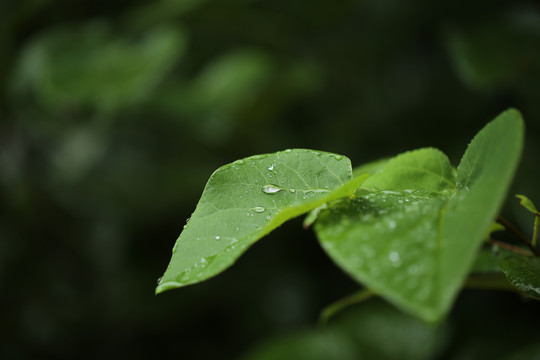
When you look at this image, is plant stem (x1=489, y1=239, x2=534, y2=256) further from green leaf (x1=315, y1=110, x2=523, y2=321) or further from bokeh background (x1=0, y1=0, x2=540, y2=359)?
bokeh background (x1=0, y1=0, x2=540, y2=359)

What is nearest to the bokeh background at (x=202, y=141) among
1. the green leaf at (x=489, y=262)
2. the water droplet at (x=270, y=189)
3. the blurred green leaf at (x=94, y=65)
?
the blurred green leaf at (x=94, y=65)

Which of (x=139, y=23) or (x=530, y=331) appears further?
(x=139, y=23)

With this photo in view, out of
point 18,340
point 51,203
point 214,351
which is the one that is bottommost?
point 214,351

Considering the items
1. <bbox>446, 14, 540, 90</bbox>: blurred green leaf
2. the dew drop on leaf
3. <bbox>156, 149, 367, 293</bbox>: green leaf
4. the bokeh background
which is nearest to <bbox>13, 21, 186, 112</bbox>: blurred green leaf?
the bokeh background

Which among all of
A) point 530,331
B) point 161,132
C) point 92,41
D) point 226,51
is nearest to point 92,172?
point 161,132

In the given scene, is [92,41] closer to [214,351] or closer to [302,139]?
[302,139]
